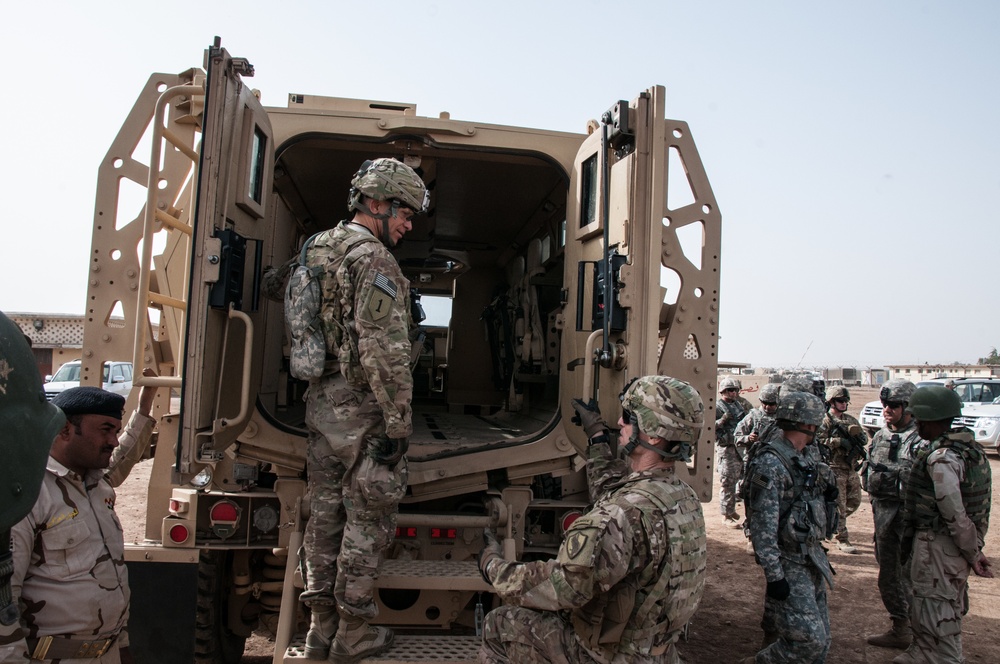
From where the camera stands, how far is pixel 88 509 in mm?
2381

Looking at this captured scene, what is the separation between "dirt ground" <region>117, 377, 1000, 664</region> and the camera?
5.10 metres

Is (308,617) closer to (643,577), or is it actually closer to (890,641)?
(643,577)

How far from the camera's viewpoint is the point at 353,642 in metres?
3.02

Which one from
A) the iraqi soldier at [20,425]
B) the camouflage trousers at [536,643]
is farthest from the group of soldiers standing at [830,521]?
the iraqi soldier at [20,425]

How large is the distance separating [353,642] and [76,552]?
118 centimetres

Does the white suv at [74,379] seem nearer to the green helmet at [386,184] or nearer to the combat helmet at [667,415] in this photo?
the green helmet at [386,184]

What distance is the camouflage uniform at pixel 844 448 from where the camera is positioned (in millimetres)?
7614

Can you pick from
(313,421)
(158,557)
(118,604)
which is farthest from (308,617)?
(118,604)

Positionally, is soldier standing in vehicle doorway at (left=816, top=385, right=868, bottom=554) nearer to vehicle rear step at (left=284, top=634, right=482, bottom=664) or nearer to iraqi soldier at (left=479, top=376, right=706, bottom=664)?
vehicle rear step at (left=284, top=634, right=482, bottom=664)

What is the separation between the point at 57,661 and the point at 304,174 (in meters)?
3.57

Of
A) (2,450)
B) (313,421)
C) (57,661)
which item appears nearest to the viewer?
(2,450)

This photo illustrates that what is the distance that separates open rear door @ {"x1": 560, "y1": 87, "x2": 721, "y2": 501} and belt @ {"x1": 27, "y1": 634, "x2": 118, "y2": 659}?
220 cm

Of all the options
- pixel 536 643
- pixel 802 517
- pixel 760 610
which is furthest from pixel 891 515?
pixel 536 643

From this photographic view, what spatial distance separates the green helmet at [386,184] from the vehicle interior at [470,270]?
88 cm
